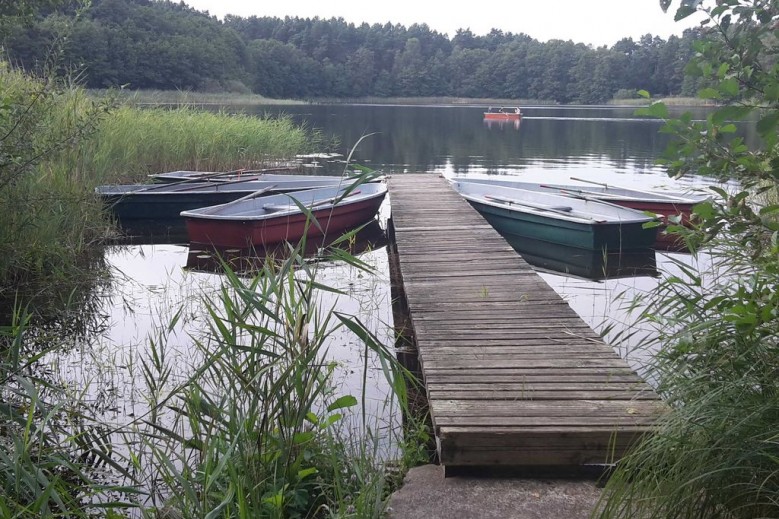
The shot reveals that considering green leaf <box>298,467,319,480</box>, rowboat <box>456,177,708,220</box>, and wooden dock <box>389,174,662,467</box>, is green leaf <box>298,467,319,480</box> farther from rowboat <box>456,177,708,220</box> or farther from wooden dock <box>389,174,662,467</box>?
rowboat <box>456,177,708,220</box>

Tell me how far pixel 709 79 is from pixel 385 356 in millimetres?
1485

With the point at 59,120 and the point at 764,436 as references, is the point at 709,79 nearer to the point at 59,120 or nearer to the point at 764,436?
the point at 764,436

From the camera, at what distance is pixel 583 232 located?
352 inches

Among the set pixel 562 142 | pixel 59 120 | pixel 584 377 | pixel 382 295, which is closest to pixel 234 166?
pixel 59 120

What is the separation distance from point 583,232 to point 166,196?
18.8ft

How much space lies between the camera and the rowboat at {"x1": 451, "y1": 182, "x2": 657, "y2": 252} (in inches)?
347

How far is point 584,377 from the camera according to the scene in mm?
3553

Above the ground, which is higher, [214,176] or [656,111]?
[656,111]

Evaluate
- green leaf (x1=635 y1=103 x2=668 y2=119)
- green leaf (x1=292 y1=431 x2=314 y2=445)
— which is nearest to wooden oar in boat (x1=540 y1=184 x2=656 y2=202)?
green leaf (x1=635 y1=103 x2=668 y2=119)

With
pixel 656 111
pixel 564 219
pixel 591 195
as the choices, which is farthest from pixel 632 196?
pixel 656 111

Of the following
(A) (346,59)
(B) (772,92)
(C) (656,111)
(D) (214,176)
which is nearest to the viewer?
(B) (772,92)

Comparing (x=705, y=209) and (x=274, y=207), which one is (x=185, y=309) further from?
(x=705, y=209)

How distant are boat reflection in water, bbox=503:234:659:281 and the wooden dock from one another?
2.37 metres

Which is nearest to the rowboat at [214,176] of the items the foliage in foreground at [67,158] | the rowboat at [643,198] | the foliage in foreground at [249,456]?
the foliage in foreground at [67,158]
